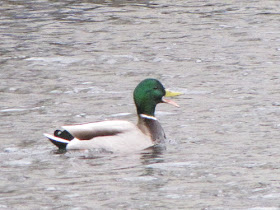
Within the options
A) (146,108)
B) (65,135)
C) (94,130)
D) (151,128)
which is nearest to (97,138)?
(94,130)

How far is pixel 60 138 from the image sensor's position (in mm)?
12203

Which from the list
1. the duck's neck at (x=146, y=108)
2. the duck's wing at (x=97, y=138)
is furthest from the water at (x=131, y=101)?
the duck's neck at (x=146, y=108)

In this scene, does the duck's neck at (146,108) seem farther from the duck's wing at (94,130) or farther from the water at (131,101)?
the duck's wing at (94,130)

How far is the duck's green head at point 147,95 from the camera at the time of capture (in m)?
13.0

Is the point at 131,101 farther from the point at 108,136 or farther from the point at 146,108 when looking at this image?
the point at 108,136

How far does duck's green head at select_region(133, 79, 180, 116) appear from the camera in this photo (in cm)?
1295

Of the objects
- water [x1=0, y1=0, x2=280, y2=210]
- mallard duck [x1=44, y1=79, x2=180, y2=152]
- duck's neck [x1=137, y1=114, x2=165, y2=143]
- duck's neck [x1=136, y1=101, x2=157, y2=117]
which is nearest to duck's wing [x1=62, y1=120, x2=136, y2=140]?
mallard duck [x1=44, y1=79, x2=180, y2=152]

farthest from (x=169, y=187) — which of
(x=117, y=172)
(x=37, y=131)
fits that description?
(x=37, y=131)

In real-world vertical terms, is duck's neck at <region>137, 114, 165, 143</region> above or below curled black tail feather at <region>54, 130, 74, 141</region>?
below

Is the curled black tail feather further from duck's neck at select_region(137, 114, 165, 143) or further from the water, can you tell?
duck's neck at select_region(137, 114, 165, 143)

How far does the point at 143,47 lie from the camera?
2020 centimetres

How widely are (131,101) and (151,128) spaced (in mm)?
2831

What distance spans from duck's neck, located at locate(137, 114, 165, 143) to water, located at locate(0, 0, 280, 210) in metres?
0.23

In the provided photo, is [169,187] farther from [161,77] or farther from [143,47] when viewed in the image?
[143,47]
